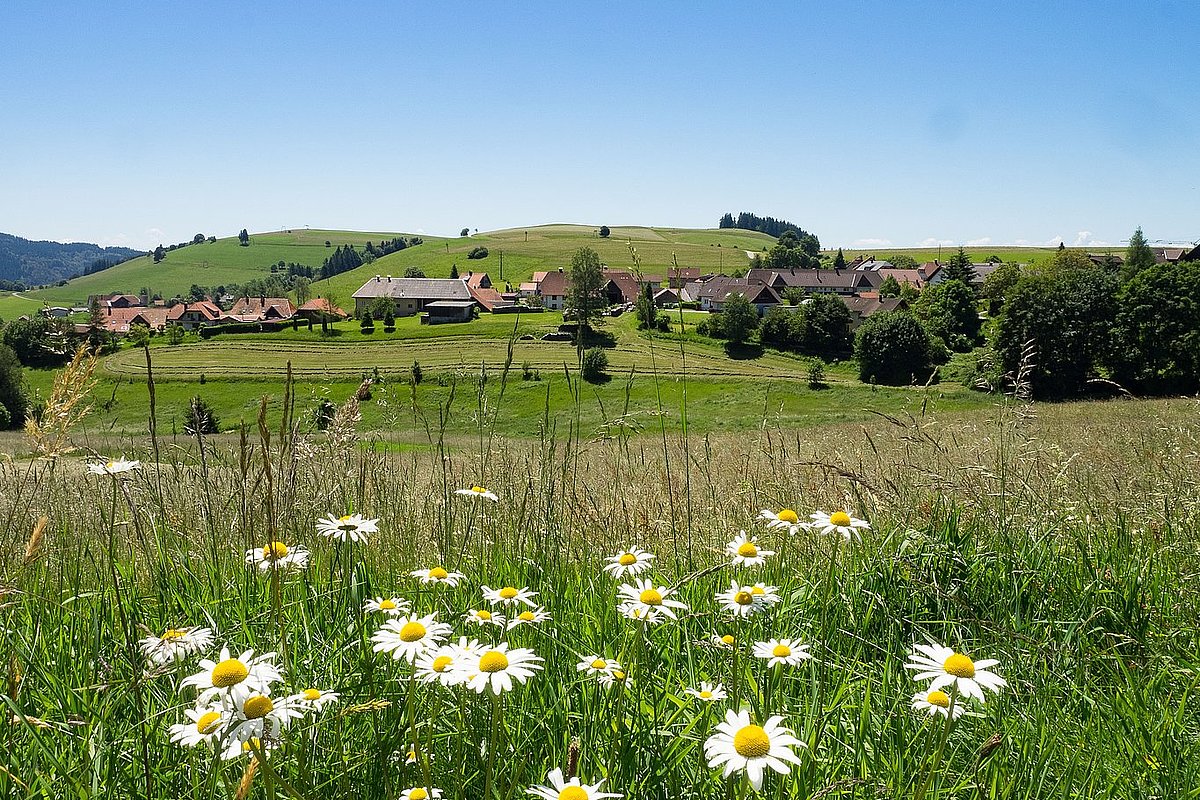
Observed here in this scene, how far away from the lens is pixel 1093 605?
3.63 metres

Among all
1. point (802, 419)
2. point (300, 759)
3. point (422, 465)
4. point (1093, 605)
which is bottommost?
point (802, 419)

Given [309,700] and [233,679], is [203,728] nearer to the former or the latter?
[233,679]

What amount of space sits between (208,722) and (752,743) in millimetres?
1075

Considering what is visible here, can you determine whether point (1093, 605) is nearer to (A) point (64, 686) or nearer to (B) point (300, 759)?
(B) point (300, 759)

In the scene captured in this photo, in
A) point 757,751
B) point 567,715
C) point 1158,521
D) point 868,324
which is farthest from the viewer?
point 868,324

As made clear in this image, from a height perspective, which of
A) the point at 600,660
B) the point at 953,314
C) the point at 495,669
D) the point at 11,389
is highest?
the point at 495,669

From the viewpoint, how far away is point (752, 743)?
4.62 feet

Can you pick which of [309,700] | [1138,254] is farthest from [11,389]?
[1138,254]

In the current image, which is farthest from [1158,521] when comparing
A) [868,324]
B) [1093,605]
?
[868,324]

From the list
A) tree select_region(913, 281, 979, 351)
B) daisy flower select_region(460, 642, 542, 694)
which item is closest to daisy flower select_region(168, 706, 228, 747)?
daisy flower select_region(460, 642, 542, 694)

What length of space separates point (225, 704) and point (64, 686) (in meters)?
1.45

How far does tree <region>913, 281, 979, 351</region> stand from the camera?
239 ft

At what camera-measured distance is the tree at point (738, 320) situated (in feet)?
244

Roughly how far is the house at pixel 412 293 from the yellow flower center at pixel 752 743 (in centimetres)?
11232
